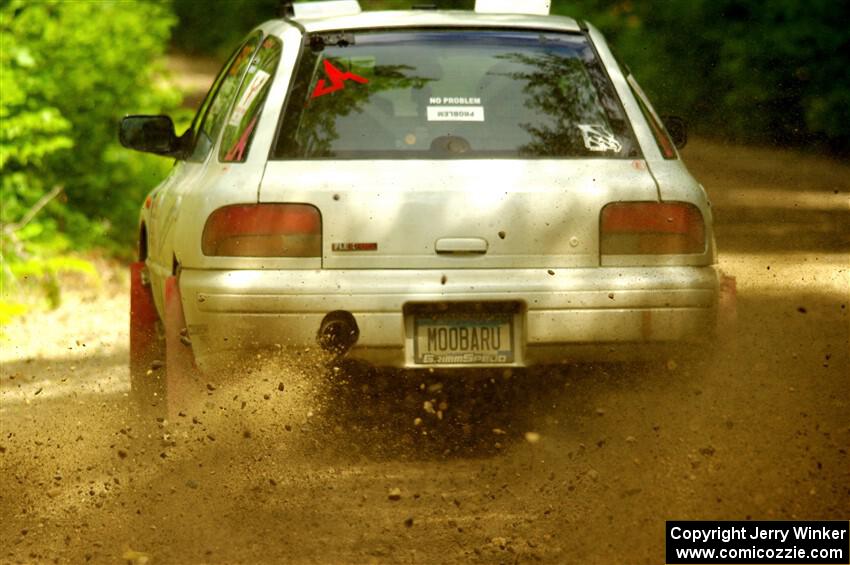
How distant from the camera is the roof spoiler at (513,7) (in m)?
7.07

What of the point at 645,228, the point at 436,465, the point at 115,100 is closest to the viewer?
the point at 645,228

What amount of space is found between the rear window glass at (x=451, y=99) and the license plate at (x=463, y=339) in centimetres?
67

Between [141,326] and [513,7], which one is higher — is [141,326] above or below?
below

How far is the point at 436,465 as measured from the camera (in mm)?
6051

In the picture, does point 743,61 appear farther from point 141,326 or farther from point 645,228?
point 645,228

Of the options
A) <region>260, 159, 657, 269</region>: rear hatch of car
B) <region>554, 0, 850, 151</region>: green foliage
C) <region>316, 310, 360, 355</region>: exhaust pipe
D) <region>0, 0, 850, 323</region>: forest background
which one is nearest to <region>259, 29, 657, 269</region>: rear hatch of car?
<region>260, 159, 657, 269</region>: rear hatch of car

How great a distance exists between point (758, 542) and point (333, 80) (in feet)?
8.67

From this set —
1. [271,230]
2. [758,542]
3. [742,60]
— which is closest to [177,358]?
[271,230]

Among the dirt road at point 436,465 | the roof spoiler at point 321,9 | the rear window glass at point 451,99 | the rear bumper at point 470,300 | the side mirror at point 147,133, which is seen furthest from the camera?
the side mirror at point 147,133

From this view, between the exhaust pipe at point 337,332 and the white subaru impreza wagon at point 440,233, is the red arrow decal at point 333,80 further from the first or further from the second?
the exhaust pipe at point 337,332

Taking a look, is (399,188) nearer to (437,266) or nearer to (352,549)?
(437,266)

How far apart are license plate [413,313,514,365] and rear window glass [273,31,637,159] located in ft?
2.20

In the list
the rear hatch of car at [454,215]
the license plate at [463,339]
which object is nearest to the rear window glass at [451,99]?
the rear hatch of car at [454,215]

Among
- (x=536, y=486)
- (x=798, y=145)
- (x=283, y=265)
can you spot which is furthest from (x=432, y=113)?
(x=798, y=145)
